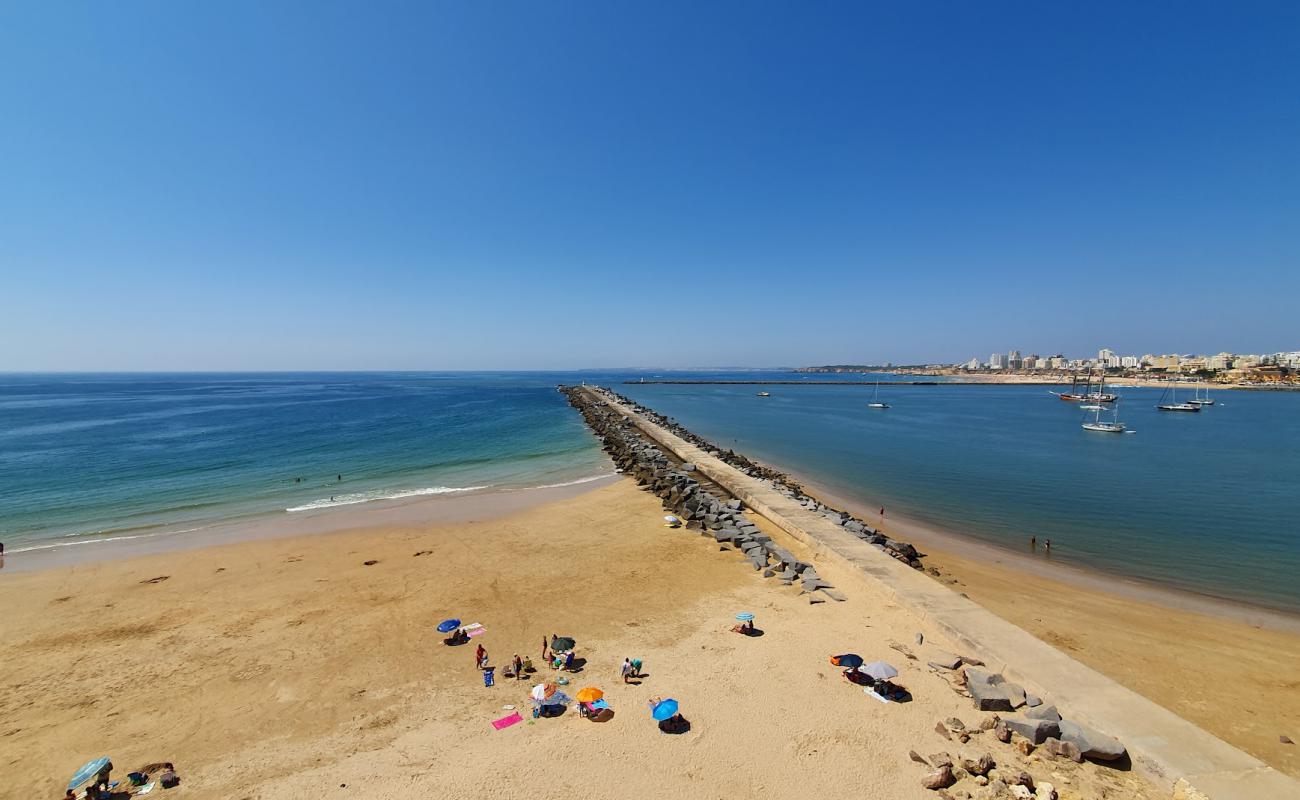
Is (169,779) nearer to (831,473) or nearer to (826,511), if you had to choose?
(826,511)

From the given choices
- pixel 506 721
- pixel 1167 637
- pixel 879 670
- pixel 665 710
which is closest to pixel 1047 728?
pixel 879 670

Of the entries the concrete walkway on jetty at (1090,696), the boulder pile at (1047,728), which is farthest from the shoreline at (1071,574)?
the boulder pile at (1047,728)

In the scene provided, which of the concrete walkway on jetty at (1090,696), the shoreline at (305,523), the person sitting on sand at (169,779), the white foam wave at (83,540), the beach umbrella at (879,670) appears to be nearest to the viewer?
the concrete walkway on jetty at (1090,696)

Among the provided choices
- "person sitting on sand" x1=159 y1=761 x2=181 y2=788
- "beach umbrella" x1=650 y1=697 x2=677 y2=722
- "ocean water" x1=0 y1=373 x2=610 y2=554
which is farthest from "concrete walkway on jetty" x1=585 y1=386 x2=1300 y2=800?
"ocean water" x1=0 y1=373 x2=610 y2=554

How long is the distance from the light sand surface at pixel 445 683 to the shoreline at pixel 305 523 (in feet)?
4.88

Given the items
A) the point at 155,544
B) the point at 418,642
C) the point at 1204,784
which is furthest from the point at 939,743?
the point at 155,544

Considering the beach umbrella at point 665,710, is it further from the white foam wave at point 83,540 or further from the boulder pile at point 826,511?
the white foam wave at point 83,540

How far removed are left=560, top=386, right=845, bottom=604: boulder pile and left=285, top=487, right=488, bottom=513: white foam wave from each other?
9003 millimetres

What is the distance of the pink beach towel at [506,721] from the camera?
7422 mm

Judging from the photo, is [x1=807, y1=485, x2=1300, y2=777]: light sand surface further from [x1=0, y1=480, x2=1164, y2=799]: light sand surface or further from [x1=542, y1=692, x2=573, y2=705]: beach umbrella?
[x1=542, y1=692, x2=573, y2=705]: beach umbrella

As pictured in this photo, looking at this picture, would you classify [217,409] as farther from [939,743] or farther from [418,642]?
[939,743]

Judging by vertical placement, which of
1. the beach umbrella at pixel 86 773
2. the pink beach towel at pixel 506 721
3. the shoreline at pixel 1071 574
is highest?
the beach umbrella at pixel 86 773

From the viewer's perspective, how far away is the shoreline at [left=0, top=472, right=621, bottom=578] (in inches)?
624

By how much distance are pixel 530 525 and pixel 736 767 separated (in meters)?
13.0
